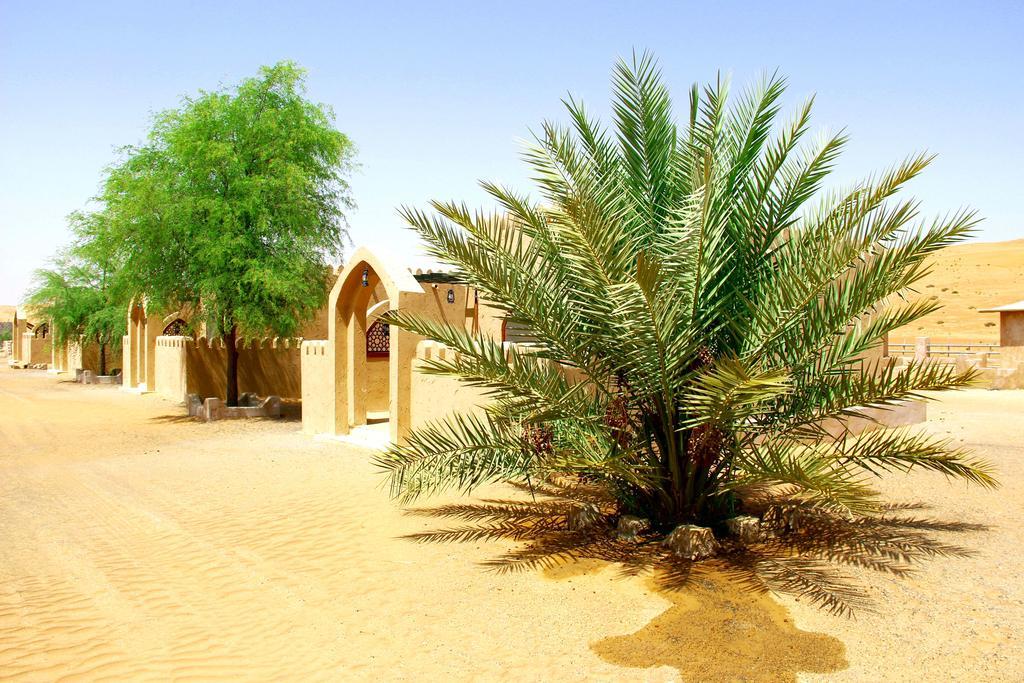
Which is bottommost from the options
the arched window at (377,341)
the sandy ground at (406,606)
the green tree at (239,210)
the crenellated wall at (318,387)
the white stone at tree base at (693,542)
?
the sandy ground at (406,606)

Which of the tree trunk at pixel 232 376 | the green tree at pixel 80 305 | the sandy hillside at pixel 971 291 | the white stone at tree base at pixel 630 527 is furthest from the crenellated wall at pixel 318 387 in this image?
the sandy hillside at pixel 971 291

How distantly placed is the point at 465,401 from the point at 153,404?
15460 mm

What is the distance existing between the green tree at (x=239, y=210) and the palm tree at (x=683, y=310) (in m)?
11.0

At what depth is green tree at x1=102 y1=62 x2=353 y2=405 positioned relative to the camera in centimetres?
1742

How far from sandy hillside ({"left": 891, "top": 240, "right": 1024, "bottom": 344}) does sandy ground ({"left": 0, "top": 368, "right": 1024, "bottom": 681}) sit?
44062 millimetres

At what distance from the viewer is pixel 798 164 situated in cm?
682

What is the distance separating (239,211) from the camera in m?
17.4

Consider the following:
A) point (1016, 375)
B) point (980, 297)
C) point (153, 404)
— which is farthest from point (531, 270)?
point (980, 297)

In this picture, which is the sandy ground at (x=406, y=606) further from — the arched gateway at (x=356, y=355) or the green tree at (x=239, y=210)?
the green tree at (x=239, y=210)

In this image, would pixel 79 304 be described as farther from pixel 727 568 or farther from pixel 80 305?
pixel 727 568

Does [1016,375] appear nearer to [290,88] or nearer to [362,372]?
[362,372]

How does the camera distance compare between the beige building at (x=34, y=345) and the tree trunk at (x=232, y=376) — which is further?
the beige building at (x=34, y=345)

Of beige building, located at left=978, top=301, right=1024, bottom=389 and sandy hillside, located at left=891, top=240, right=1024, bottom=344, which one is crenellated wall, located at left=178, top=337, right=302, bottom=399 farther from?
sandy hillside, located at left=891, top=240, right=1024, bottom=344

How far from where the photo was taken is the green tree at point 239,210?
57.2 feet
